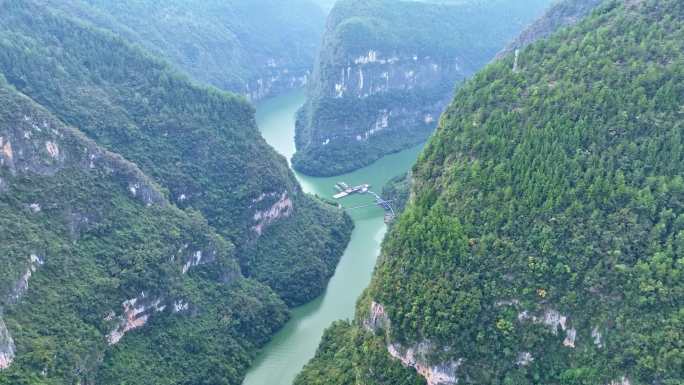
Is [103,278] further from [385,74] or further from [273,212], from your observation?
[385,74]

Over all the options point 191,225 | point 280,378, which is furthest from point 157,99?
point 280,378

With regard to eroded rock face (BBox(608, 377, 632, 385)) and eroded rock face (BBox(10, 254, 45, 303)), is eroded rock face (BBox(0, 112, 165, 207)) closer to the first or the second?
eroded rock face (BBox(10, 254, 45, 303))

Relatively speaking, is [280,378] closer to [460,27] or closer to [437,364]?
[437,364]

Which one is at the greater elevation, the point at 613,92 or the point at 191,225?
the point at 613,92

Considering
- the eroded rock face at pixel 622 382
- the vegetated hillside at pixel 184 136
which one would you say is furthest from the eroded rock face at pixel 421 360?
the vegetated hillside at pixel 184 136

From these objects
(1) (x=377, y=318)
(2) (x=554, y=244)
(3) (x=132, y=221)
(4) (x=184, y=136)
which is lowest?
(1) (x=377, y=318)

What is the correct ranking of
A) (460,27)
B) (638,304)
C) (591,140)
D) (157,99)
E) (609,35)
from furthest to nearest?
(460,27) → (157,99) → (609,35) → (591,140) → (638,304)

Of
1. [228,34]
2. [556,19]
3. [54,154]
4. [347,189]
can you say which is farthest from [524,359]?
[228,34]
